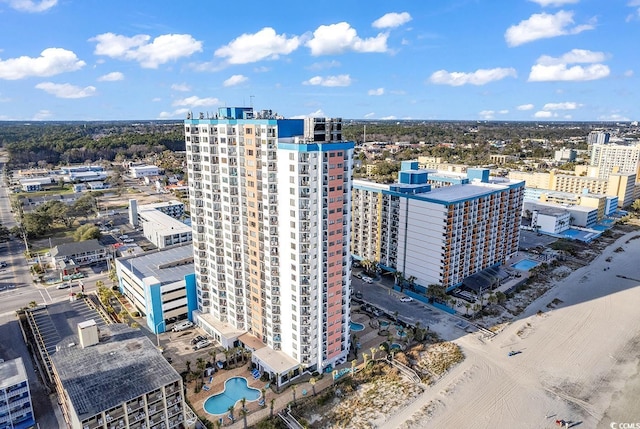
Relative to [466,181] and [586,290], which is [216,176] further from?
[586,290]

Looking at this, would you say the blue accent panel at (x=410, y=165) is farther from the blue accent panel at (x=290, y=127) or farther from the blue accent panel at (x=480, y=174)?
the blue accent panel at (x=290, y=127)

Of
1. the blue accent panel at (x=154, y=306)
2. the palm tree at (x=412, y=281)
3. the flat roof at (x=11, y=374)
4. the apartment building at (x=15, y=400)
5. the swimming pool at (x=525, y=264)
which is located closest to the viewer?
the apartment building at (x=15, y=400)

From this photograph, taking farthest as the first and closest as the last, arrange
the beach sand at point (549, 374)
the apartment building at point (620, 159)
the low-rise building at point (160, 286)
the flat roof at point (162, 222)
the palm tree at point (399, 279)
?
the apartment building at point (620, 159), the flat roof at point (162, 222), the palm tree at point (399, 279), the low-rise building at point (160, 286), the beach sand at point (549, 374)

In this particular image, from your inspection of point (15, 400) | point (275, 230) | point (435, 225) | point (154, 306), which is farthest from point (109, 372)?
point (435, 225)

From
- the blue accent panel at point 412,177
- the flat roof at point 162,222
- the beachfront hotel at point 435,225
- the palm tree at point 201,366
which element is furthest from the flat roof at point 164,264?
the blue accent panel at point 412,177

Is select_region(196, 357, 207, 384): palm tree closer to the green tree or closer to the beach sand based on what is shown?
the beach sand

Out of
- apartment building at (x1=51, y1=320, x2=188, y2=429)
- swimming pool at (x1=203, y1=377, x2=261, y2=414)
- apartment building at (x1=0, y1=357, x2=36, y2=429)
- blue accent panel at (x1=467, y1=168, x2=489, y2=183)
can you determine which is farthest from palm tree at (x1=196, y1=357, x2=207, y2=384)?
blue accent panel at (x1=467, y1=168, x2=489, y2=183)

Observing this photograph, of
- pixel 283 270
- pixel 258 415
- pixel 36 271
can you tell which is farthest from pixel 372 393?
pixel 36 271
